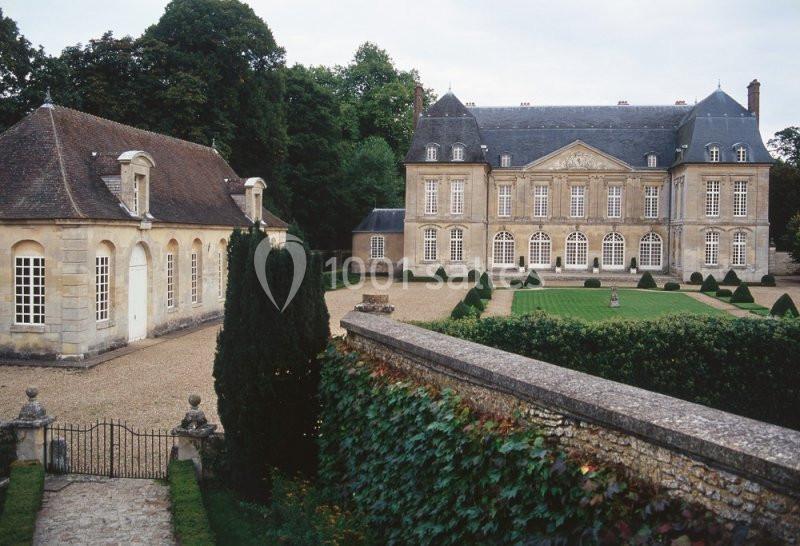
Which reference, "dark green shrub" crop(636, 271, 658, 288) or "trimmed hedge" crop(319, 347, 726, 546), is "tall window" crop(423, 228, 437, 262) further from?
"trimmed hedge" crop(319, 347, 726, 546)

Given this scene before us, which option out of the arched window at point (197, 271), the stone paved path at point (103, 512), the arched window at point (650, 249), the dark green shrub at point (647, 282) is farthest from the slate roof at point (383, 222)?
the stone paved path at point (103, 512)

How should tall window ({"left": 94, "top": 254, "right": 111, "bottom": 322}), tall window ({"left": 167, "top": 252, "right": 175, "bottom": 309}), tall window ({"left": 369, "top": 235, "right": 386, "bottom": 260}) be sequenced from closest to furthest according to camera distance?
1. tall window ({"left": 94, "top": 254, "right": 111, "bottom": 322})
2. tall window ({"left": 167, "top": 252, "right": 175, "bottom": 309})
3. tall window ({"left": 369, "top": 235, "right": 386, "bottom": 260})

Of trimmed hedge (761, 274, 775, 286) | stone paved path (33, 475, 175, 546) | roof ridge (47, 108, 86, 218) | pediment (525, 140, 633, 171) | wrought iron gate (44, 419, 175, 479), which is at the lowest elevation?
stone paved path (33, 475, 175, 546)

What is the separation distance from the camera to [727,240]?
128 ft

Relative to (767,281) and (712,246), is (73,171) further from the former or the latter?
(712,246)

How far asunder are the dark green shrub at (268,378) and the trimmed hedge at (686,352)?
196 inches

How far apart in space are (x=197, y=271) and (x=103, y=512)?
15399 millimetres

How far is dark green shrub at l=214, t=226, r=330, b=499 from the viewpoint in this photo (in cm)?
833

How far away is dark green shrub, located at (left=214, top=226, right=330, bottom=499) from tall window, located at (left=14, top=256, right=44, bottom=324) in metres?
9.82

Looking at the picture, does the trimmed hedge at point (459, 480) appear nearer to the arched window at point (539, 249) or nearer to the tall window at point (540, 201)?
the arched window at point (539, 249)

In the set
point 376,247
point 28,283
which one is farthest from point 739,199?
point 28,283

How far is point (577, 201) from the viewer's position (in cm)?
4153

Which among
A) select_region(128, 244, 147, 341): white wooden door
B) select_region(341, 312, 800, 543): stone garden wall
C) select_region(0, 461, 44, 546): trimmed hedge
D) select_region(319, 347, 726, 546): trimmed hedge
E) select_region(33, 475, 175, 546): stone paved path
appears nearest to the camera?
select_region(341, 312, 800, 543): stone garden wall

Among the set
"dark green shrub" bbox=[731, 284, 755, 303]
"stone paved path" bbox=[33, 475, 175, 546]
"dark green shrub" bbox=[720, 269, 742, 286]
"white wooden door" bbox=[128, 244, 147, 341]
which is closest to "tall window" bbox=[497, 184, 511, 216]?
"dark green shrub" bbox=[720, 269, 742, 286]
